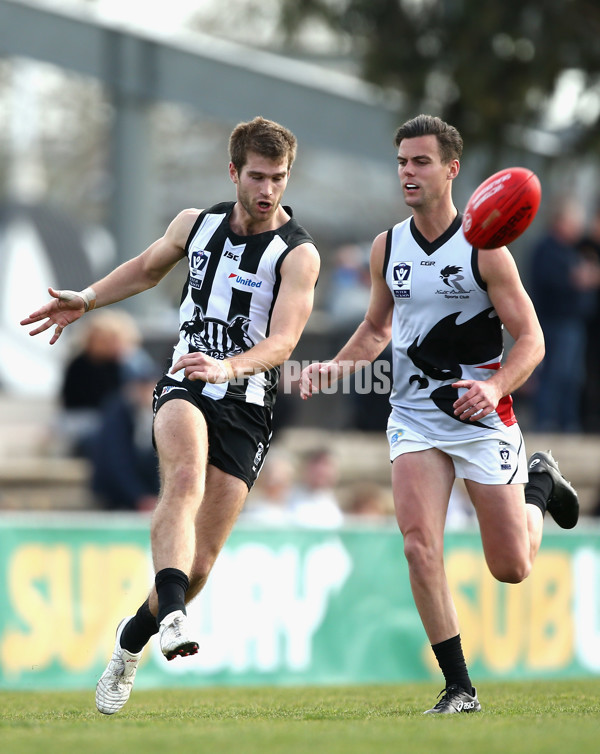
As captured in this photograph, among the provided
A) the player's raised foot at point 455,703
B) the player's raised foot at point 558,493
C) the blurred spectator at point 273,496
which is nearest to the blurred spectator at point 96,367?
the blurred spectator at point 273,496

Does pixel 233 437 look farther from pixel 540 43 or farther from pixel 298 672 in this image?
pixel 540 43

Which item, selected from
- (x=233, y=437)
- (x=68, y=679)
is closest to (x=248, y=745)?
(x=233, y=437)

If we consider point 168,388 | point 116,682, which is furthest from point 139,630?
point 168,388

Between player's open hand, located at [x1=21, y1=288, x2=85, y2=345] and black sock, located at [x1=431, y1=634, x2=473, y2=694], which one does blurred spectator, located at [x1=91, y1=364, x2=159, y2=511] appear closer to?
player's open hand, located at [x1=21, y1=288, x2=85, y2=345]

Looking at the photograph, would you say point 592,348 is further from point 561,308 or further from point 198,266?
point 198,266

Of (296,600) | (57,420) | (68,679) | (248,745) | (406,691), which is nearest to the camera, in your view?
(248,745)

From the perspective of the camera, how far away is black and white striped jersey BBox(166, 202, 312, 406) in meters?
6.69

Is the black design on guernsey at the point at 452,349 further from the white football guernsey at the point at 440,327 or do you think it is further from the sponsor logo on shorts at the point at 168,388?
the sponsor logo on shorts at the point at 168,388

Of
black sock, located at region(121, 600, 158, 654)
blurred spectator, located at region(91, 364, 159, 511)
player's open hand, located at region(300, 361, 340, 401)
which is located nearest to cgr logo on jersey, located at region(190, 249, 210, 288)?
player's open hand, located at region(300, 361, 340, 401)

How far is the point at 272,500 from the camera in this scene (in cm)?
1209

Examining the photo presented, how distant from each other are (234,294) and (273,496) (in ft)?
18.4

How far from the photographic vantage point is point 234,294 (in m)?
6.70

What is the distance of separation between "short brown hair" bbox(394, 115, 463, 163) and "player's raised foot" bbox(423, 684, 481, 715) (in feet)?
8.78

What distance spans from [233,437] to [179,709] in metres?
1.58
